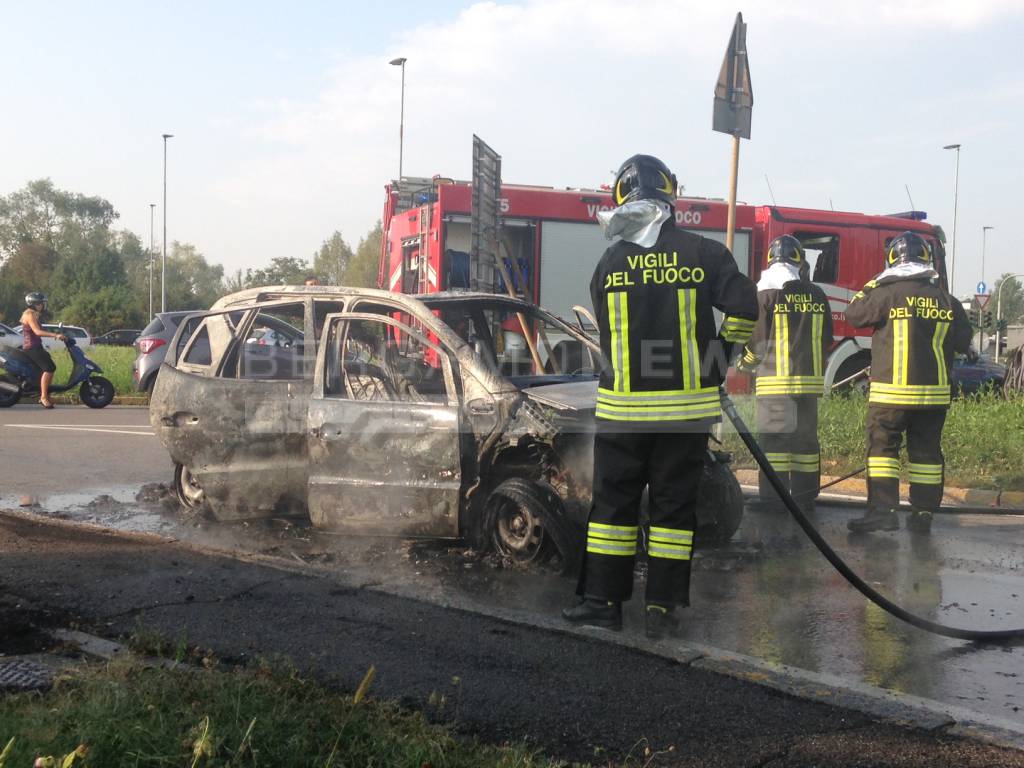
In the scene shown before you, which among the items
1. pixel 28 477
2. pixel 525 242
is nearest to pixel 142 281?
pixel 525 242

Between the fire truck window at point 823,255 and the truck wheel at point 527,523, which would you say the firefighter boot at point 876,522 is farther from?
the fire truck window at point 823,255

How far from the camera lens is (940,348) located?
22.0 feet

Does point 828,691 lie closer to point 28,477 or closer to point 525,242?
point 28,477

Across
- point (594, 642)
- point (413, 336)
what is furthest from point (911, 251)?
point (594, 642)

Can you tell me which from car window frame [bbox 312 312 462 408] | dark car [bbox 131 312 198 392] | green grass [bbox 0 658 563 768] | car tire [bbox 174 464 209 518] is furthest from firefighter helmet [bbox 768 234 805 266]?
dark car [bbox 131 312 198 392]

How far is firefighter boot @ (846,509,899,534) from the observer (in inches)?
260

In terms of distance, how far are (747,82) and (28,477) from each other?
672 cm

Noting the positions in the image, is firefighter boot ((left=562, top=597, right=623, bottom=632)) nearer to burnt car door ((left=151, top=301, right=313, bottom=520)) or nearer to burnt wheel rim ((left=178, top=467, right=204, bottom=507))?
burnt car door ((left=151, top=301, right=313, bottom=520))

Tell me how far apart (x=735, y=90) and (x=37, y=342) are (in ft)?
34.8

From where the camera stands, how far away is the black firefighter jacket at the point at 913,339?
6.63m

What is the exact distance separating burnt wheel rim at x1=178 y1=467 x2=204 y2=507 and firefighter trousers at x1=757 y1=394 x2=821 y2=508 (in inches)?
154

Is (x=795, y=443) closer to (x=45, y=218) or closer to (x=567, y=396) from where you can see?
(x=567, y=396)

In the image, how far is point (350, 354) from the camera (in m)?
6.34

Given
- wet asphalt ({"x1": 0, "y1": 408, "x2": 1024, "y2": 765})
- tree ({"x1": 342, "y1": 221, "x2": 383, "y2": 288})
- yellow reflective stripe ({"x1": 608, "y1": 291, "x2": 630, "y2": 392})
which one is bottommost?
wet asphalt ({"x1": 0, "y1": 408, "x2": 1024, "y2": 765})
